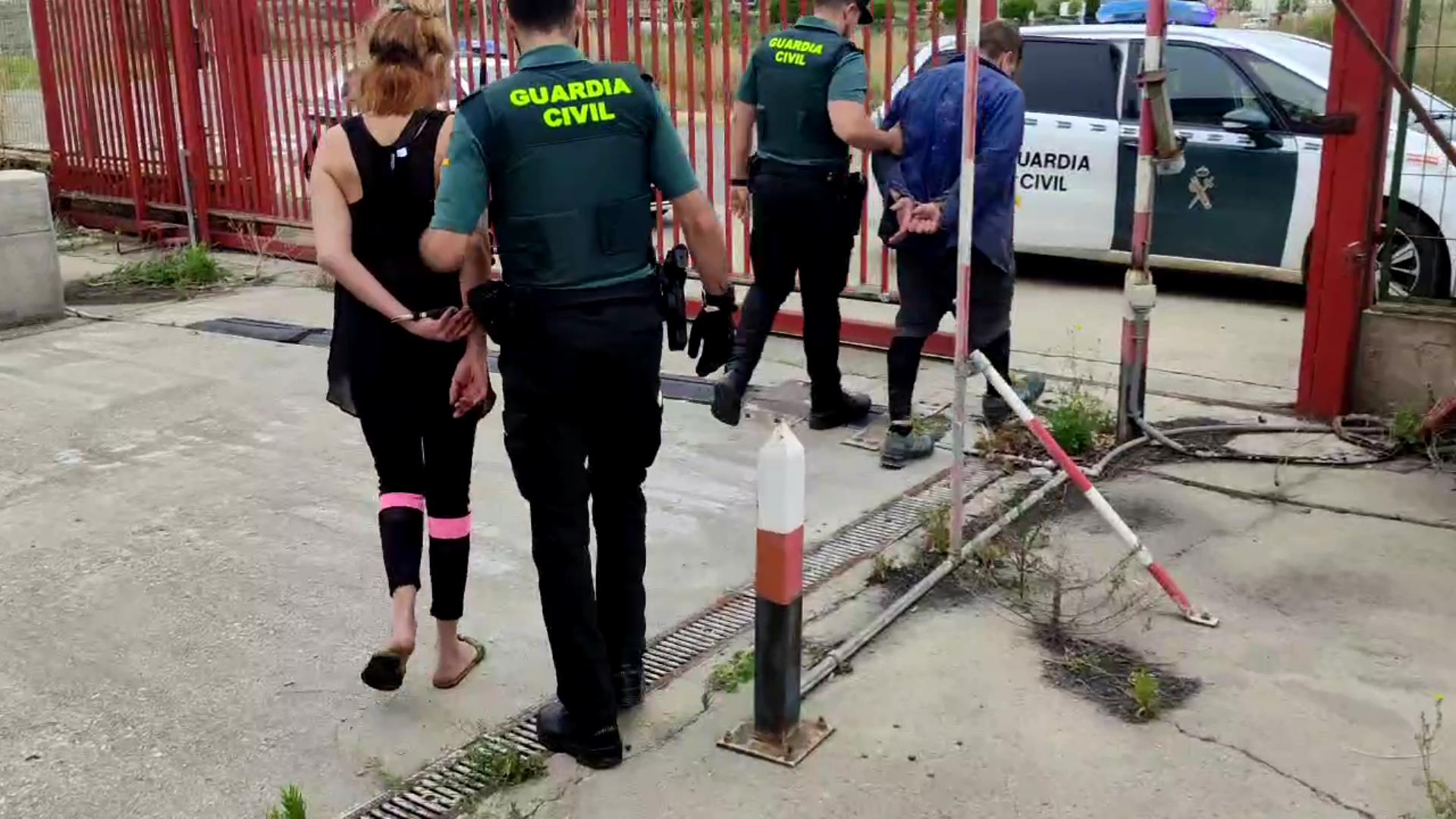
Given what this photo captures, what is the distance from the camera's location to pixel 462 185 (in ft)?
9.77

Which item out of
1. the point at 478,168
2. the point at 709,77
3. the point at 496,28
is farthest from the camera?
the point at 496,28

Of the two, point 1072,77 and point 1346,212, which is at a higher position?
point 1072,77

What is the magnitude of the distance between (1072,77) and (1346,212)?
3265mm

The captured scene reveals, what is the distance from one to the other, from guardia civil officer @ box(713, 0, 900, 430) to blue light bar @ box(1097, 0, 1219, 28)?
3524 mm

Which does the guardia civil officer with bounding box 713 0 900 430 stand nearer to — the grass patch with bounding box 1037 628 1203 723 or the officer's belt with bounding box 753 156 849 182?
the officer's belt with bounding box 753 156 849 182

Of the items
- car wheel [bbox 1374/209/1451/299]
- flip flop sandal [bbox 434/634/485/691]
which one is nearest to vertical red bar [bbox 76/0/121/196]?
flip flop sandal [bbox 434/634/485/691]

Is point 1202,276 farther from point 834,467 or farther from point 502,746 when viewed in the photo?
point 502,746

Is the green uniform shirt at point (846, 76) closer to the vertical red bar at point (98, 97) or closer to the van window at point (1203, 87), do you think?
the van window at point (1203, 87)

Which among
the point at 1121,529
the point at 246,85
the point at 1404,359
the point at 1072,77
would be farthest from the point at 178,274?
the point at 1404,359

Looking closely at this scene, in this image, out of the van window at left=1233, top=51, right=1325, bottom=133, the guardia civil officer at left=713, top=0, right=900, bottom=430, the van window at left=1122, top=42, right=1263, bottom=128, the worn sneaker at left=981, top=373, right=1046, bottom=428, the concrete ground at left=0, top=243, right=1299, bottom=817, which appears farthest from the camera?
the van window at left=1122, top=42, right=1263, bottom=128

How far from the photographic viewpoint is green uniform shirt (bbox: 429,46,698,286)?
2.96 metres

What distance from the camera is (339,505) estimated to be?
513 cm

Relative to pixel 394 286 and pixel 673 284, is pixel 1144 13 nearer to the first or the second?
pixel 673 284

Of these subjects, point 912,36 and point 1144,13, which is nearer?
point 912,36
